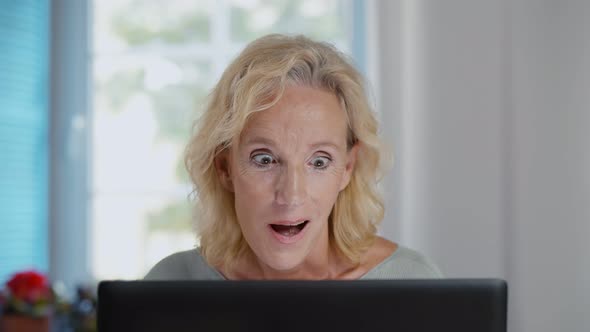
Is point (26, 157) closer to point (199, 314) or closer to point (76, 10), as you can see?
point (76, 10)

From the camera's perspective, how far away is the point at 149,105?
9.70 ft

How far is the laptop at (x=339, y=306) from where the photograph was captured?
0.76m

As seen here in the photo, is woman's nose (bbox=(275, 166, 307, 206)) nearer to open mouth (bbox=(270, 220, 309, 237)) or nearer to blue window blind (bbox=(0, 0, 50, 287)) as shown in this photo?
open mouth (bbox=(270, 220, 309, 237))

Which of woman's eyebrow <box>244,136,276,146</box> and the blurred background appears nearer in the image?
woman's eyebrow <box>244,136,276,146</box>

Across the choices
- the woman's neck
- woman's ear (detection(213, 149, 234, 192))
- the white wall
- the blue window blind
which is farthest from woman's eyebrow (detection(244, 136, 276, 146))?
the blue window blind

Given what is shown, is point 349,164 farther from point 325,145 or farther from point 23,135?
point 23,135

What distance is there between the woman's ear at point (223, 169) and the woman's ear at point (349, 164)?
23cm

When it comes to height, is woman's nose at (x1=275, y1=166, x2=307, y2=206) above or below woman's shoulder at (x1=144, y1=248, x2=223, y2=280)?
above

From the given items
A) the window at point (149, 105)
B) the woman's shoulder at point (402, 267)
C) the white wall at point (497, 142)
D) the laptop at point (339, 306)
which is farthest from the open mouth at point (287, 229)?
the window at point (149, 105)

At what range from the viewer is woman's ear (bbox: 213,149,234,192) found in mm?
1404

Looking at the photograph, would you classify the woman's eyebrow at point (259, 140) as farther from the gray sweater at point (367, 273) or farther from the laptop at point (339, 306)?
the laptop at point (339, 306)

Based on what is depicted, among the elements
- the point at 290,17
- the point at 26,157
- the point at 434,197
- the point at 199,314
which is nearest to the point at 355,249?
the point at 199,314

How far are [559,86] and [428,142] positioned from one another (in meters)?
0.46

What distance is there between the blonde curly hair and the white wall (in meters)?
0.86
